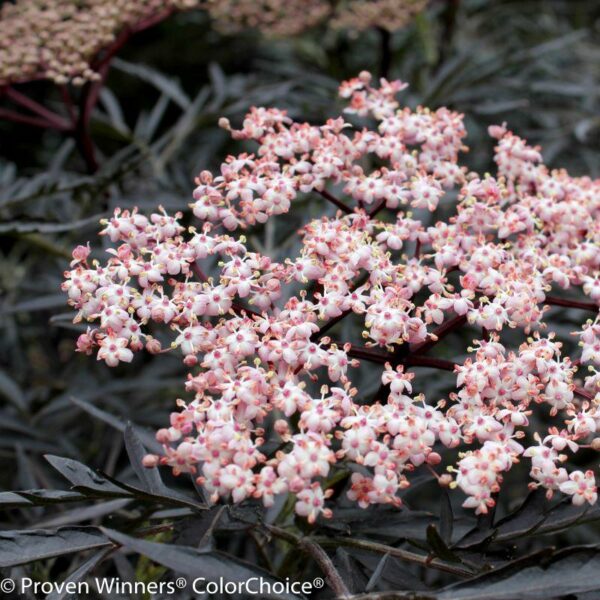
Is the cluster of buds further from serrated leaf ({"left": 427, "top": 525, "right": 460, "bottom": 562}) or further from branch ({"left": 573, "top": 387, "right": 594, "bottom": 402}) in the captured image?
serrated leaf ({"left": 427, "top": 525, "right": 460, "bottom": 562})

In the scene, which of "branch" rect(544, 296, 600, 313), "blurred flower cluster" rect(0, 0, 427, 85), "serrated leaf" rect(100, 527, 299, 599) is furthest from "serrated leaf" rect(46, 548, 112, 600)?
"blurred flower cluster" rect(0, 0, 427, 85)

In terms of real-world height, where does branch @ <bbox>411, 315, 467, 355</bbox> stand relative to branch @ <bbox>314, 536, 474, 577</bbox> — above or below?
A: above

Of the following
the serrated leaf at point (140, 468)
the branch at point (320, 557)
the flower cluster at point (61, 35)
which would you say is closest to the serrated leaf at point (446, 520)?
the branch at point (320, 557)

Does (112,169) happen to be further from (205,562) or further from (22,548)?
(205,562)

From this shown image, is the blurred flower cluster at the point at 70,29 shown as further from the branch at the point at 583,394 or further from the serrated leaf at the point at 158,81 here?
the branch at the point at 583,394

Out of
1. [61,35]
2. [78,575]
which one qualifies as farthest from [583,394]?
[61,35]
